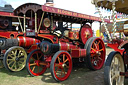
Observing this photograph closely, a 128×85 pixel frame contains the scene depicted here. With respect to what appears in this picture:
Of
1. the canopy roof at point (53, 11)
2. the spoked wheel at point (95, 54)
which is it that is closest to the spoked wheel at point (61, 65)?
the spoked wheel at point (95, 54)

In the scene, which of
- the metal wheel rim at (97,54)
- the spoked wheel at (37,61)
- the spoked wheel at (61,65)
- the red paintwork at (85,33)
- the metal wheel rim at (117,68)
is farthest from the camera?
the red paintwork at (85,33)

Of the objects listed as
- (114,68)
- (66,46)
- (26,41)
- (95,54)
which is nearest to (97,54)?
(95,54)

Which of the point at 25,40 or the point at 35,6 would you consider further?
the point at 25,40

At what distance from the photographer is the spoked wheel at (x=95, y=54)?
Result: 4.41 meters

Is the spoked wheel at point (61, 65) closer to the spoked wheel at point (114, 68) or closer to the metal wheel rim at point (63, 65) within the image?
the metal wheel rim at point (63, 65)

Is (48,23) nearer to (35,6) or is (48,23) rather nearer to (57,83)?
(35,6)

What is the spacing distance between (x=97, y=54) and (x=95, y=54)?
0.07m

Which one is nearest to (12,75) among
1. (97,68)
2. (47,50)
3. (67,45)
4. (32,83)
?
(32,83)

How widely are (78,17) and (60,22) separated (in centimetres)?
72

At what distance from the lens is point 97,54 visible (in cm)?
475

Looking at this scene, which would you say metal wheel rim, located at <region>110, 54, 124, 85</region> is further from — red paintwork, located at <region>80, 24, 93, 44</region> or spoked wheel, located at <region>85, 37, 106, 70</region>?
red paintwork, located at <region>80, 24, 93, 44</region>

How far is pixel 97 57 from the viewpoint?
15.9 ft

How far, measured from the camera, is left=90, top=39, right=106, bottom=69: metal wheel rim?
468 centimetres

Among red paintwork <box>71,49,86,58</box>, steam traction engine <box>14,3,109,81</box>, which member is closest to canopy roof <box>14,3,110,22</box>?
steam traction engine <box>14,3,109,81</box>
